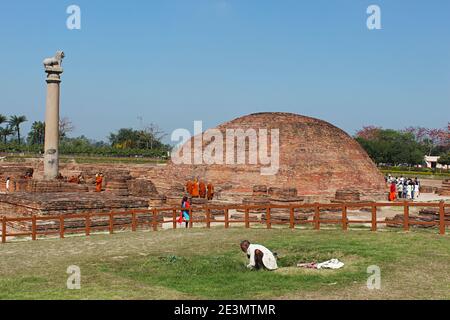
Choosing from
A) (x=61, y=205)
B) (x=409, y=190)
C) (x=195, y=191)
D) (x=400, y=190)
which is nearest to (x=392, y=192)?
(x=409, y=190)

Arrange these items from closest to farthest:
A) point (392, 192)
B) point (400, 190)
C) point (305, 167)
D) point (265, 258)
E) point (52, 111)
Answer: point (265, 258)
point (52, 111)
point (392, 192)
point (305, 167)
point (400, 190)

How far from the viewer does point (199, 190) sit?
94.3ft

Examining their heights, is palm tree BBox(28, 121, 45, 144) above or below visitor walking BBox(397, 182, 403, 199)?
above

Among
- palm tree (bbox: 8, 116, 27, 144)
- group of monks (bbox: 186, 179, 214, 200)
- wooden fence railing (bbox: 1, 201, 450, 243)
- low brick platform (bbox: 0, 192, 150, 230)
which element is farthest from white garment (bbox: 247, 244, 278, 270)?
palm tree (bbox: 8, 116, 27, 144)

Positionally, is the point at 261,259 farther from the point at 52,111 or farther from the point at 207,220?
the point at 52,111

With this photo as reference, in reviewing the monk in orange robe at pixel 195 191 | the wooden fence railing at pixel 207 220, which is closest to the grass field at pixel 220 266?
the wooden fence railing at pixel 207 220

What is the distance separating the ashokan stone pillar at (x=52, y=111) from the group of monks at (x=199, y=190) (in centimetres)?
640

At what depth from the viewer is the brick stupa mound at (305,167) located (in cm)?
3184

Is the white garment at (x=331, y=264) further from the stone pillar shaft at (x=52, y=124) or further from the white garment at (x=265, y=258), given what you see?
the stone pillar shaft at (x=52, y=124)

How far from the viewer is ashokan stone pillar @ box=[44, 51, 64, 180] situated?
79.7ft

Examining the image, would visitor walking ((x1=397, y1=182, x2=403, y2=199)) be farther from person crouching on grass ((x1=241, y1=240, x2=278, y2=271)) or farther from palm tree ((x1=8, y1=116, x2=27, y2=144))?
palm tree ((x1=8, y1=116, x2=27, y2=144))

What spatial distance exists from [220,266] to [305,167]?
878 inches

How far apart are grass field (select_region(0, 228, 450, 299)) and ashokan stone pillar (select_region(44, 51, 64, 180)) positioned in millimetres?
11051
